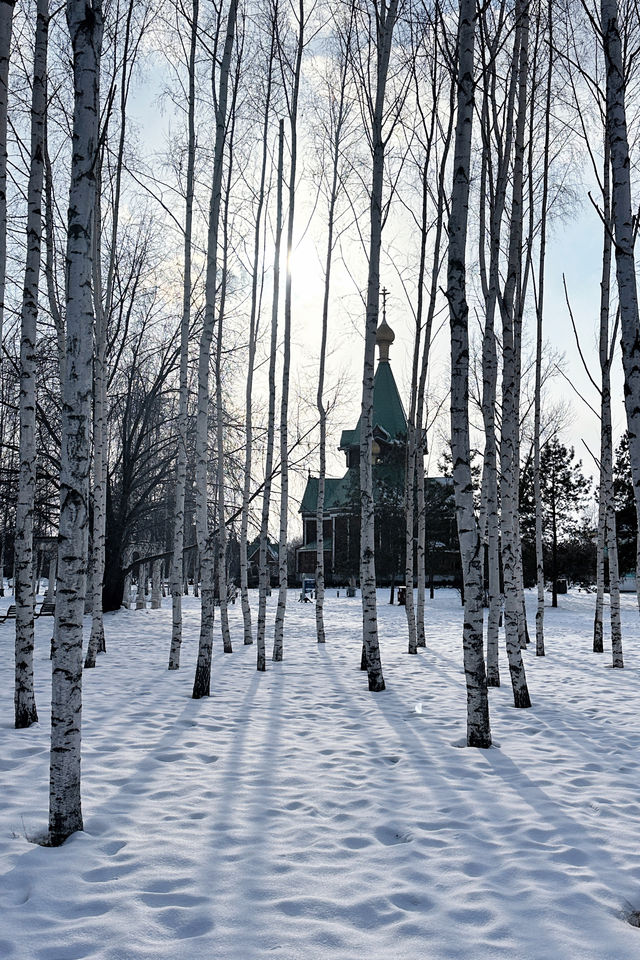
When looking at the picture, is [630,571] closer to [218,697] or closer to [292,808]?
[218,697]

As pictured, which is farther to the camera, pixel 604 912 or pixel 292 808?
pixel 292 808

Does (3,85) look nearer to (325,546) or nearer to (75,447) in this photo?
(75,447)

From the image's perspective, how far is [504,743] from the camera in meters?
5.61

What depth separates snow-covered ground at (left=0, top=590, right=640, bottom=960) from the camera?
8.16 ft

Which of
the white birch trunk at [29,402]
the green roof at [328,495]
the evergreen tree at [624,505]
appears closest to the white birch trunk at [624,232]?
the white birch trunk at [29,402]

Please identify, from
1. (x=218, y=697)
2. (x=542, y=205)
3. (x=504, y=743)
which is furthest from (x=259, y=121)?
(x=504, y=743)

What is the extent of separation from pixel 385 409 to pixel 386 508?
10.2 m

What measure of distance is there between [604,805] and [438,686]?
488 cm

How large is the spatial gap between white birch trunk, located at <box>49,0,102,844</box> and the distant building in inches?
880

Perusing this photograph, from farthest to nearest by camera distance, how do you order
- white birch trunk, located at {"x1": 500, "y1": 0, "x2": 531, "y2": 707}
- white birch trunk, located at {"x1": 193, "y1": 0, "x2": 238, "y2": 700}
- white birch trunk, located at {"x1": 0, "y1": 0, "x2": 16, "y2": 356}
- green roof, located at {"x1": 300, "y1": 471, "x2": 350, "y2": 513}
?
green roof, located at {"x1": 300, "y1": 471, "x2": 350, "y2": 513} → white birch trunk, located at {"x1": 193, "y1": 0, "x2": 238, "y2": 700} → white birch trunk, located at {"x1": 500, "y1": 0, "x2": 531, "y2": 707} → white birch trunk, located at {"x1": 0, "y1": 0, "x2": 16, "y2": 356}

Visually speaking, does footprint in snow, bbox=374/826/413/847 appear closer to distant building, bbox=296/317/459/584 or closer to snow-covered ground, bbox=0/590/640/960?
snow-covered ground, bbox=0/590/640/960

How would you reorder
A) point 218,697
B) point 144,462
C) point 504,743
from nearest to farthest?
point 504,743, point 218,697, point 144,462

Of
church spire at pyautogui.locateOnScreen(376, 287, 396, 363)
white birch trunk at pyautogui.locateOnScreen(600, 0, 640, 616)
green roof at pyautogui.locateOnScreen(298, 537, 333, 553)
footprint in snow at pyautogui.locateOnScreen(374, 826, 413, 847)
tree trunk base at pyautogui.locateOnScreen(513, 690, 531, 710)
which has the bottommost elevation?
tree trunk base at pyautogui.locateOnScreen(513, 690, 531, 710)

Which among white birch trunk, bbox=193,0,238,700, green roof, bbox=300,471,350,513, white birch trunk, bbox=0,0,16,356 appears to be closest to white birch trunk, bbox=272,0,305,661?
white birch trunk, bbox=193,0,238,700
